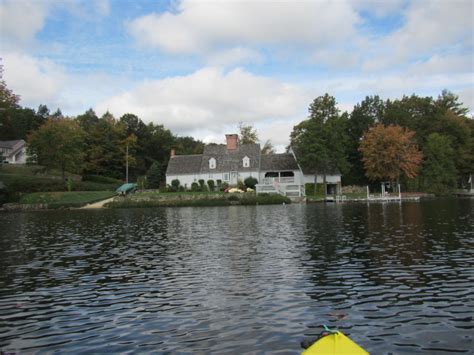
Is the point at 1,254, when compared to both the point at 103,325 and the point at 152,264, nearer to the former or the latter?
the point at 152,264

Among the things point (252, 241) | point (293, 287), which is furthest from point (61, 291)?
point (252, 241)

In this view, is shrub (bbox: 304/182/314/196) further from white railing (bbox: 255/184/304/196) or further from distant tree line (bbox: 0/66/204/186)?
distant tree line (bbox: 0/66/204/186)

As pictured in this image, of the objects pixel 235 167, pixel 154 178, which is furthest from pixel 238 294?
pixel 154 178

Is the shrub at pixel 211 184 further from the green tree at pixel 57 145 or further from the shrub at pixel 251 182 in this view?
the green tree at pixel 57 145

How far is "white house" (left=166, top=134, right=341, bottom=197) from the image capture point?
74.2 metres

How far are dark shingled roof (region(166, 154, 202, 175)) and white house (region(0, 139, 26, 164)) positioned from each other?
32811 millimetres

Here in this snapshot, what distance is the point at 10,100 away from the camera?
2157 inches

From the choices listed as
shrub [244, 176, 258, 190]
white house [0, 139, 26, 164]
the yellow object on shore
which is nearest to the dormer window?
shrub [244, 176, 258, 190]

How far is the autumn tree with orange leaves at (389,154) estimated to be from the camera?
67438 mm

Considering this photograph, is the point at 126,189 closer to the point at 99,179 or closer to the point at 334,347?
the point at 99,179

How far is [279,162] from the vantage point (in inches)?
3002

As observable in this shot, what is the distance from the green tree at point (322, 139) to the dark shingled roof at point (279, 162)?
12.4 ft

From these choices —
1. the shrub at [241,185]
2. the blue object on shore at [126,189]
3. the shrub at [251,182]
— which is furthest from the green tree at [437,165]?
the blue object on shore at [126,189]

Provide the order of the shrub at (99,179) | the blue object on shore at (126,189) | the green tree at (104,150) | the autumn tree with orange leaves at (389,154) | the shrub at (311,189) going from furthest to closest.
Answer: the green tree at (104,150) < the shrub at (99,179) < the shrub at (311,189) < the blue object on shore at (126,189) < the autumn tree with orange leaves at (389,154)
